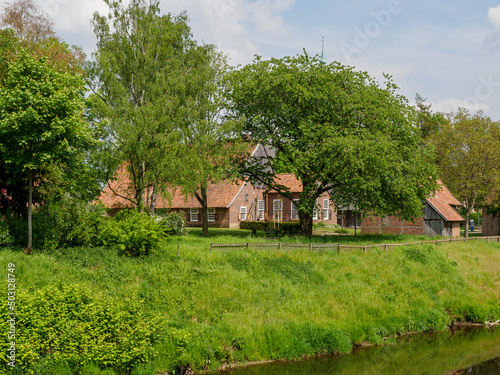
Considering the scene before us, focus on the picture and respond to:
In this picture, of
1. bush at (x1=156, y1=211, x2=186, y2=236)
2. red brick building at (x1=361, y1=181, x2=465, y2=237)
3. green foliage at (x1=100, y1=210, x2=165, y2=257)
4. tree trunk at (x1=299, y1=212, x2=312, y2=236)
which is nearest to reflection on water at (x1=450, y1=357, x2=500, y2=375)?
green foliage at (x1=100, y1=210, x2=165, y2=257)

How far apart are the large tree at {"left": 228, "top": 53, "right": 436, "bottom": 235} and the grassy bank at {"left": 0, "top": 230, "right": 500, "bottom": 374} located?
166 inches

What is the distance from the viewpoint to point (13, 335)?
1096cm

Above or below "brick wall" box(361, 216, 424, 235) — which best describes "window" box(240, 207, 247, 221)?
above

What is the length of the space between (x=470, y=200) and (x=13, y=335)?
151 feet

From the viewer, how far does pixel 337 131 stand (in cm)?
2689

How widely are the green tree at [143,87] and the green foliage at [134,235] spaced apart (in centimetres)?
434

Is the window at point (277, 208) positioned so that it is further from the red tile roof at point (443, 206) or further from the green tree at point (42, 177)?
the green tree at point (42, 177)

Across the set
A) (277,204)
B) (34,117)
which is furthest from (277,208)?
(34,117)

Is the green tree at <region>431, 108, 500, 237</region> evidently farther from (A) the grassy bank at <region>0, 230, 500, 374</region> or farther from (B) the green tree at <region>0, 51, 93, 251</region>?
(B) the green tree at <region>0, 51, 93, 251</region>

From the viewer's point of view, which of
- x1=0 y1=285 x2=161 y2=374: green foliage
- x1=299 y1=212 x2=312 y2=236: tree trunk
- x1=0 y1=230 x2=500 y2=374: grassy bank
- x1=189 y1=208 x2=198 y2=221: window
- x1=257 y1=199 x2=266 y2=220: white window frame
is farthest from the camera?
x1=257 y1=199 x2=266 y2=220: white window frame

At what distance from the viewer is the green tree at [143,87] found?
23.1 meters

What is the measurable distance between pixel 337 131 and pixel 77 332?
19395 millimetres

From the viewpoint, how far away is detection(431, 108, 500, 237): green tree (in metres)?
42.6

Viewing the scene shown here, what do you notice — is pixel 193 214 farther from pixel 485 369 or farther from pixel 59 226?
pixel 485 369
